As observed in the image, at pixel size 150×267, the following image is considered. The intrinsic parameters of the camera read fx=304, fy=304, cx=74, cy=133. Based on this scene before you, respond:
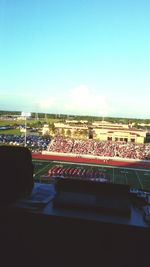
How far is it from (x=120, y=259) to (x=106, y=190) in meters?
0.42

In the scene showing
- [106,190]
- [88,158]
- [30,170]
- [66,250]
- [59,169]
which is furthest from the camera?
[88,158]

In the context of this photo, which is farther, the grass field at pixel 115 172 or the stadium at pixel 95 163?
the stadium at pixel 95 163

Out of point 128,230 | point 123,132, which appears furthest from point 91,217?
point 123,132

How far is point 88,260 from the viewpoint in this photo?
1.82 metres

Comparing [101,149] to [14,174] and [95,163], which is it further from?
[14,174]

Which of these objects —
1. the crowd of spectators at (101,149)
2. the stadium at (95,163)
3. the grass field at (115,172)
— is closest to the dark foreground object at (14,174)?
the stadium at (95,163)

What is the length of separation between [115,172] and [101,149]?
4.62 metres

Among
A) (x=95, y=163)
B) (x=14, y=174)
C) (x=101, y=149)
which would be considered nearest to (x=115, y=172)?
(x=95, y=163)

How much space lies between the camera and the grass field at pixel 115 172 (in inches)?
368

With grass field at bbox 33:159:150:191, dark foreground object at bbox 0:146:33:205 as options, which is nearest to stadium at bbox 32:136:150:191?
grass field at bbox 33:159:150:191

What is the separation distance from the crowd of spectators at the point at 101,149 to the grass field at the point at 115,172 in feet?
7.85

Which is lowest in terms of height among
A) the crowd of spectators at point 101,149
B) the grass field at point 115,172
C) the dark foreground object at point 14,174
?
the grass field at point 115,172

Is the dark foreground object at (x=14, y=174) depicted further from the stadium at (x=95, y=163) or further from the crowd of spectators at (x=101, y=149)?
the crowd of spectators at (x=101, y=149)

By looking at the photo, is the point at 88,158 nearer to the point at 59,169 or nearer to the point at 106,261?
the point at 59,169
